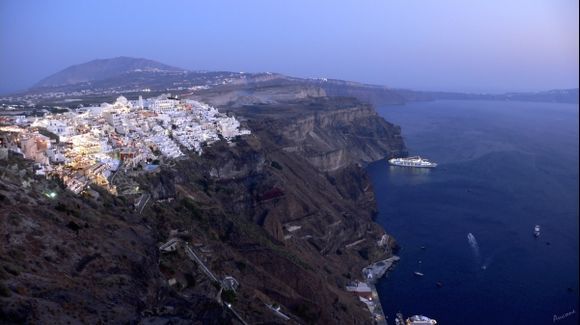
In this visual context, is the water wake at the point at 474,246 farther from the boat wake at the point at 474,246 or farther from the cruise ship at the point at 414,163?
the cruise ship at the point at 414,163

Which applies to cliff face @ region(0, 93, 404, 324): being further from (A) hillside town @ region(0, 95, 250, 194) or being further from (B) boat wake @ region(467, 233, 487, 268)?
(B) boat wake @ region(467, 233, 487, 268)

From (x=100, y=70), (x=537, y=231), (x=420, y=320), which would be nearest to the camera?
(x=420, y=320)

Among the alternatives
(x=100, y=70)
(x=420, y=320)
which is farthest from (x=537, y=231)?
(x=100, y=70)

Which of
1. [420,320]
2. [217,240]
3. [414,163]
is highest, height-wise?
[217,240]

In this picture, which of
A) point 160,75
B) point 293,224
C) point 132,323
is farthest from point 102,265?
point 160,75

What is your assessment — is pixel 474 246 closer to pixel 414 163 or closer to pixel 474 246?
pixel 474 246

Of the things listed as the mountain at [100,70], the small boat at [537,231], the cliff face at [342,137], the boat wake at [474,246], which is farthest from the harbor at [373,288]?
the mountain at [100,70]

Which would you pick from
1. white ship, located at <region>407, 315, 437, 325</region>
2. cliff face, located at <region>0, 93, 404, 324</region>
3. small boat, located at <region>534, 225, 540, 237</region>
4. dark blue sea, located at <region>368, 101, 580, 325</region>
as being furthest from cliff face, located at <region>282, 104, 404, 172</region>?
white ship, located at <region>407, 315, 437, 325</region>

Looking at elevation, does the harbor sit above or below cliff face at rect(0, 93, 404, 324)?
below
